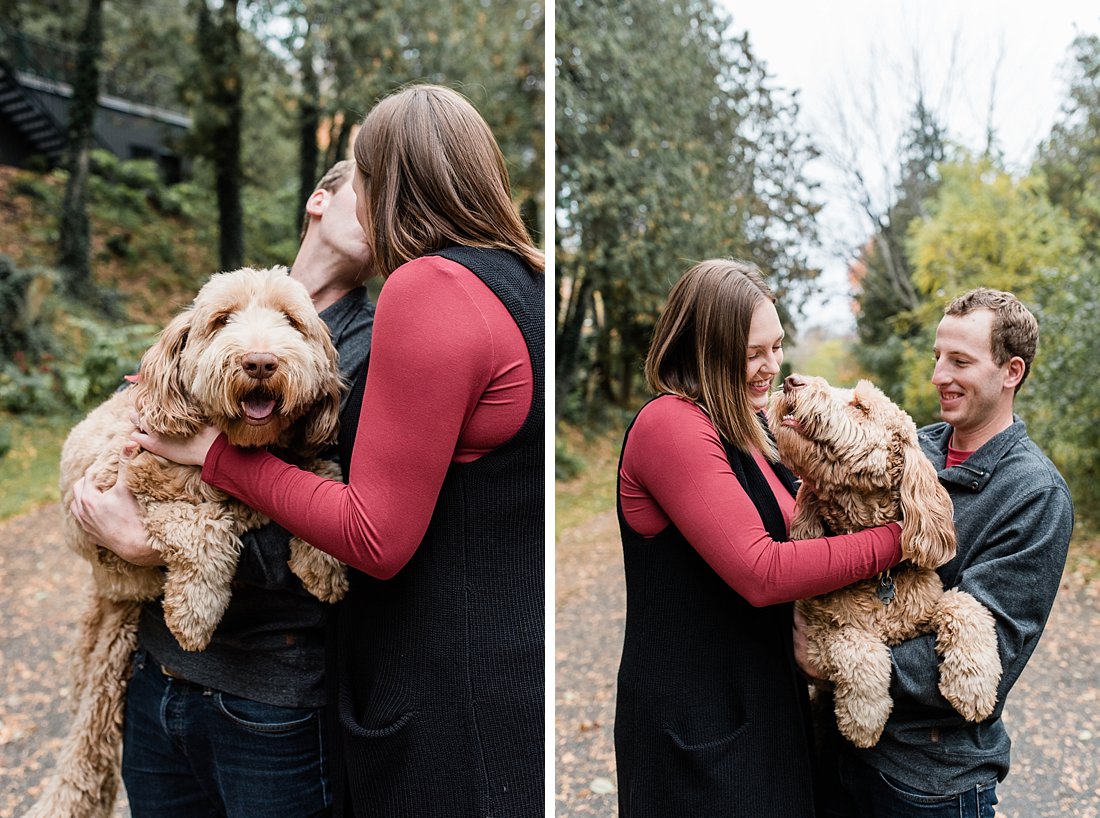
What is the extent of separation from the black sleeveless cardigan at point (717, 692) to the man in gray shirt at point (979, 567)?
6.3 inches

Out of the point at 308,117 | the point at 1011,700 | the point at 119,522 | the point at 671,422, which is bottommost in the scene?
the point at 1011,700

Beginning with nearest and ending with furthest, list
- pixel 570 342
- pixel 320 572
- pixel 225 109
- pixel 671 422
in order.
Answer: pixel 320 572, pixel 671 422, pixel 570 342, pixel 225 109

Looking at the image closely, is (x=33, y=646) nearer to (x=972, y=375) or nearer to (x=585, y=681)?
(x=585, y=681)

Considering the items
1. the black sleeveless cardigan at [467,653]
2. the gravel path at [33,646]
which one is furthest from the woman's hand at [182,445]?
the gravel path at [33,646]

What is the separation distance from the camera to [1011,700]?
4.88 metres

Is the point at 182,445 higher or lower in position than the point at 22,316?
lower

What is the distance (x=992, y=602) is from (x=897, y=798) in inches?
20.9

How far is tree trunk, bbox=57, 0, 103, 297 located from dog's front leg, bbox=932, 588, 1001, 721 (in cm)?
1415

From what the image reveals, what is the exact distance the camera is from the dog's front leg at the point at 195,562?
75.4 inches

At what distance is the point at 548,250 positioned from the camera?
193cm

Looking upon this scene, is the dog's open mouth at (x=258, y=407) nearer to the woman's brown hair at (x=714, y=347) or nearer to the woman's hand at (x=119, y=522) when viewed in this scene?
the woman's hand at (x=119, y=522)

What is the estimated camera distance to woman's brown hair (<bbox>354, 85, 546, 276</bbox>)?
1.65 metres

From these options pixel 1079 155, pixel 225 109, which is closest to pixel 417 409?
pixel 1079 155

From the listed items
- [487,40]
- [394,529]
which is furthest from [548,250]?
[487,40]
